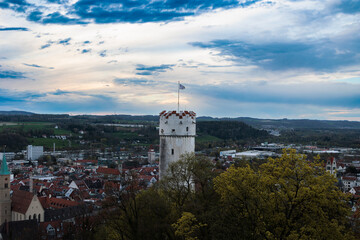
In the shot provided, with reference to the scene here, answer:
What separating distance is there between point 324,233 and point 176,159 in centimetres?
1006

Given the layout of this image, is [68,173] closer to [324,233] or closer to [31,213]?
[31,213]

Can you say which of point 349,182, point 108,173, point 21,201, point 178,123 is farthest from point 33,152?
point 178,123

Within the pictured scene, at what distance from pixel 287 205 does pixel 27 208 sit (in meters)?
47.5

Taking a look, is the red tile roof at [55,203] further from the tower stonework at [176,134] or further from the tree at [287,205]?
the tree at [287,205]

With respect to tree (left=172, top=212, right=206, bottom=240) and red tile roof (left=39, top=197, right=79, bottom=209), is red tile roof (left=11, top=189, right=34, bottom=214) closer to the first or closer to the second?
red tile roof (left=39, top=197, right=79, bottom=209)

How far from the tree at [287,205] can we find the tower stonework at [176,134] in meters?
5.45

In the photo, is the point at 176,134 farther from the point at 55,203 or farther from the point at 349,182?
the point at 349,182

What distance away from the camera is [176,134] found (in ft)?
78.0

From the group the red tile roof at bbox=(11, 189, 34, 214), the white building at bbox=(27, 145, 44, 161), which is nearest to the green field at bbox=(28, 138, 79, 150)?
the white building at bbox=(27, 145, 44, 161)

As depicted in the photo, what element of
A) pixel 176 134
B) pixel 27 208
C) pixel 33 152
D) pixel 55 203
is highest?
pixel 176 134

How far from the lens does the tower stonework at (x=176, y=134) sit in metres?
23.7

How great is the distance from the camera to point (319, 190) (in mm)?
16844

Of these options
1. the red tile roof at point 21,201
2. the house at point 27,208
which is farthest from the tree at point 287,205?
the red tile roof at point 21,201

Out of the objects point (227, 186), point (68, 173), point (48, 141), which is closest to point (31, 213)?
point (227, 186)
